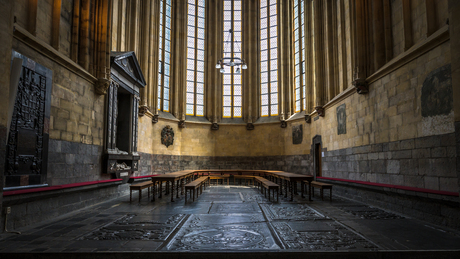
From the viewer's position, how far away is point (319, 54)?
14789mm

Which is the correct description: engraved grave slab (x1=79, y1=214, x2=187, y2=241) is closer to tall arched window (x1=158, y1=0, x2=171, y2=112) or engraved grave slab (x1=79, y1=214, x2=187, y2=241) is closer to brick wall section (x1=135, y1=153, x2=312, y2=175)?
brick wall section (x1=135, y1=153, x2=312, y2=175)

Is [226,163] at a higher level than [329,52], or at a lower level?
lower

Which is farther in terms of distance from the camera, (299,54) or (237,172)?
(299,54)

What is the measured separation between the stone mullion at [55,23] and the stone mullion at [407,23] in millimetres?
8788

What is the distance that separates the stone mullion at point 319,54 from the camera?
1419cm

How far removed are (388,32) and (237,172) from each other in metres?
10.2

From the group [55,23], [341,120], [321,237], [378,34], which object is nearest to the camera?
[321,237]

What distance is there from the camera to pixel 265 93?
65.0 feet

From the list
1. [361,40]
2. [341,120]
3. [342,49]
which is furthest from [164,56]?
[361,40]

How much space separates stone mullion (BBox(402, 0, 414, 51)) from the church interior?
1.3 inches

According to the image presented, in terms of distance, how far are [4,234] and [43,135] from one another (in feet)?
7.45

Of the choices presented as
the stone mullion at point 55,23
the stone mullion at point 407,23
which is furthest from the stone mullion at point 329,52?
the stone mullion at point 55,23

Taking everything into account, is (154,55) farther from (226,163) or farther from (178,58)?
(226,163)
